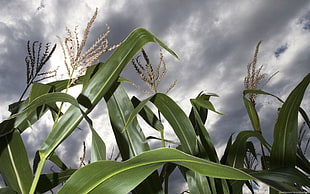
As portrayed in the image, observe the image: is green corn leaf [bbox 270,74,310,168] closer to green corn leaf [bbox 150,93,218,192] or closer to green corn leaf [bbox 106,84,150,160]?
green corn leaf [bbox 150,93,218,192]

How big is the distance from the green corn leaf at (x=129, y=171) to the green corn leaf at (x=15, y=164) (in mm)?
209

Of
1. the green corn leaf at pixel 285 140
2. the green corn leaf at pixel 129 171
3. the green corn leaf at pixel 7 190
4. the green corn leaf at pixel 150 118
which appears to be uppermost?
the green corn leaf at pixel 150 118

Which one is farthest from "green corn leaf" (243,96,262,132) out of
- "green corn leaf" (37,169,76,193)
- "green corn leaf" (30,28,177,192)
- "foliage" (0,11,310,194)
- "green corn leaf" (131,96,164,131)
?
"green corn leaf" (37,169,76,193)

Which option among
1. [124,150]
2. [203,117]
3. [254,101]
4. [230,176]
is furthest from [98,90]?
[254,101]

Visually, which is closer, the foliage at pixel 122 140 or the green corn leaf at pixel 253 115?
the foliage at pixel 122 140

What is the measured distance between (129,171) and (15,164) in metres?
0.31

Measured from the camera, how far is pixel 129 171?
1.50 feet

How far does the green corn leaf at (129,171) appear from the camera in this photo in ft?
1.29

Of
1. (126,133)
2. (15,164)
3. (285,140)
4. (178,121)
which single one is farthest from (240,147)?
(15,164)

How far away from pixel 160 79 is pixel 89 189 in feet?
1.44

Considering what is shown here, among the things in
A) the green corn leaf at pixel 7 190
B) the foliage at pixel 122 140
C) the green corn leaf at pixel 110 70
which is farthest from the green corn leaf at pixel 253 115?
the green corn leaf at pixel 7 190

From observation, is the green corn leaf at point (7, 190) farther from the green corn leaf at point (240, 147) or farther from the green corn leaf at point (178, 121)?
the green corn leaf at point (240, 147)

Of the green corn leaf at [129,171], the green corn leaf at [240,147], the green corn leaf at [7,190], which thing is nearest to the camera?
the green corn leaf at [129,171]

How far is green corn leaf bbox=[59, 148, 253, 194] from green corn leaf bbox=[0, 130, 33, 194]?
0.21 meters
